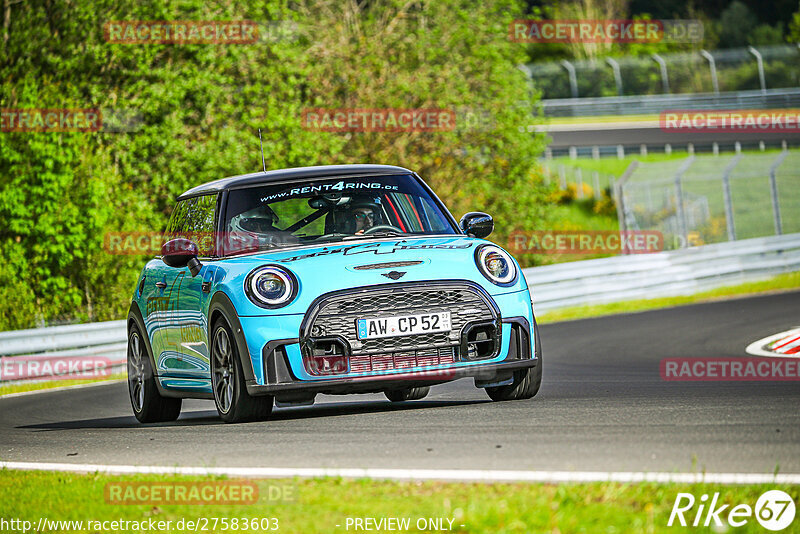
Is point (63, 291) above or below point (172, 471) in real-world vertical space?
below

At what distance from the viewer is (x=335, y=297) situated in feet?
25.4

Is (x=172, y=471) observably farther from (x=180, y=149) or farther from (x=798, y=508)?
(x=180, y=149)

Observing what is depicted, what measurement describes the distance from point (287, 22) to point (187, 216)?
61.2 ft

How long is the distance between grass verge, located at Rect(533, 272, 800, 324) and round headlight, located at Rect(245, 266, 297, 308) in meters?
13.7

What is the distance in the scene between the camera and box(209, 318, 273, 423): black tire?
799cm

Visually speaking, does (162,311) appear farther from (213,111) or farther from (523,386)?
(213,111)

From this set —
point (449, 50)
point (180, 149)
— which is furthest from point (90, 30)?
point (449, 50)

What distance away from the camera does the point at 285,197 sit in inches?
354

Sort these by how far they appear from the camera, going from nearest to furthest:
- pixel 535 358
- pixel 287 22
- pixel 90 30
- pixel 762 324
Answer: pixel 535 358 < pixel 762 324 < pixel 90 30 < pixel 287 22
